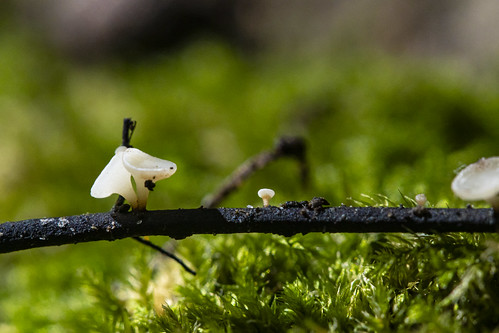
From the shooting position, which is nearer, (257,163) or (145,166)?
(145,166)

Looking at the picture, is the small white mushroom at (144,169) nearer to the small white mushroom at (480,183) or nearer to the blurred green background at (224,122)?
the blurred green background at (224,122)

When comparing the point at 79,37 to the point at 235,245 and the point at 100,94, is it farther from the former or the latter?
the point at 235,245

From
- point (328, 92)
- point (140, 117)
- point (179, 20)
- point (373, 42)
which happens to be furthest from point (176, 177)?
point (373, 42)

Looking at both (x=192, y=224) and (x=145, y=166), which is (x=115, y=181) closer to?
(x=145, y=166)

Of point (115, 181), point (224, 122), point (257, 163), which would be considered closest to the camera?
point (115, 181)

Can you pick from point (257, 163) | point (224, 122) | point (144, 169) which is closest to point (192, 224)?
point (144, 169)

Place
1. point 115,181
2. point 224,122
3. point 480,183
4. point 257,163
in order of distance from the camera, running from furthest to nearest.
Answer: point 224,122, point 257,163, point 115,181, point 480,183
